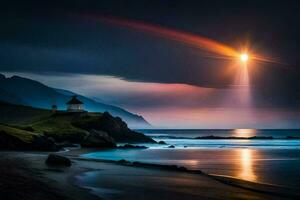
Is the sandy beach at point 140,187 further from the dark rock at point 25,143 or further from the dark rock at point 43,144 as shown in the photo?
the dark rock at point 43,144

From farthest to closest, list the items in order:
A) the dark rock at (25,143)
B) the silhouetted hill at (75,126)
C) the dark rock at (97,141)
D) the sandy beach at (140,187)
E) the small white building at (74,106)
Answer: the small white building at (74,106), the silhouetted hill at (75,126), the dark rock at (97,141), the dark rock at (25,143), the sandy beach at (140,187)

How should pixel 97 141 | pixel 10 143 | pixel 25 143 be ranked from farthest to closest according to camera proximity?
1. pixel 97 141
2. pixel 25 143
3. pixel 10 143

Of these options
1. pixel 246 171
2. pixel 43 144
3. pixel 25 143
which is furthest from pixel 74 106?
pixel 246 171

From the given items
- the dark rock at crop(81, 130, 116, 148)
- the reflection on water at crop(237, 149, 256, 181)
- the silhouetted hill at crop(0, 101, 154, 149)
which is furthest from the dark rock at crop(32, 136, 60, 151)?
the reflection on water at crop(237, 149, 256, 181)

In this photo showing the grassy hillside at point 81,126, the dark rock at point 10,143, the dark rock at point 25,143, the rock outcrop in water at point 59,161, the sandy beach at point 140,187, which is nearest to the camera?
the sandy beach at point 140,187

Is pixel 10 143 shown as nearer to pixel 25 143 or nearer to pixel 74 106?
pixel 25 143

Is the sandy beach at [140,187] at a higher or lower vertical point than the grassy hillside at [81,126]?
lower

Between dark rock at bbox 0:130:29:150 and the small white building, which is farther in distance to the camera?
the small white building

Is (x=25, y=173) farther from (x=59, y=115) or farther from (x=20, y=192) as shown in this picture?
(x=59, y=115)

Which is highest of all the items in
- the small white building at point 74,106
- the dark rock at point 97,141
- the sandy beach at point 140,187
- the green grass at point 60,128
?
the small white building at point 74,106

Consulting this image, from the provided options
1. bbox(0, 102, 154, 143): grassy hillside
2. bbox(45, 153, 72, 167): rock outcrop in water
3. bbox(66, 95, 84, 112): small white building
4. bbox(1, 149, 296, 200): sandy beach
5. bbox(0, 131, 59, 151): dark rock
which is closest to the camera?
bbox(1, 149, 296, 200): sandy beach

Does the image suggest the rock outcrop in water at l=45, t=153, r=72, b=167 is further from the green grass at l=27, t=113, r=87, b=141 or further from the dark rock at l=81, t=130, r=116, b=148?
the green grass at l=27, t=113, r=87, b=141

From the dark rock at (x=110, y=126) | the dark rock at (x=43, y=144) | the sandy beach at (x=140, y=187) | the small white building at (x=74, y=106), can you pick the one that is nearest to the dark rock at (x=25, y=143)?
the dark rock at (x=43, y=144)

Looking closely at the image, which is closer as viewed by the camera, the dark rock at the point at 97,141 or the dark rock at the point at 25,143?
the dark rock at the point at 25,143
